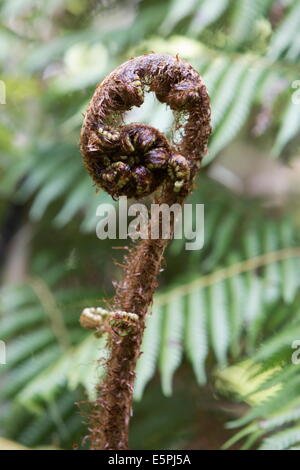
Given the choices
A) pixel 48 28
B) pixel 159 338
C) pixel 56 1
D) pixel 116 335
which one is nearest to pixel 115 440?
pixel 116 335

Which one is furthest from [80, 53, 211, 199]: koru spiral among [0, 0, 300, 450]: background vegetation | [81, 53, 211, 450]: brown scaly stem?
[0, 0, 300, 450]: background vegetation

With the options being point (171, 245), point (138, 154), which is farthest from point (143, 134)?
point (171, 245)

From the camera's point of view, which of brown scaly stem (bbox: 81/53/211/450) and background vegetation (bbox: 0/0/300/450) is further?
background vegetation (bbox: 0/0/300/450)

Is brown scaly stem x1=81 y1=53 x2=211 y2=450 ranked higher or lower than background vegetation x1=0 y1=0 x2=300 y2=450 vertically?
lower

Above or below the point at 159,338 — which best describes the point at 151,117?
above

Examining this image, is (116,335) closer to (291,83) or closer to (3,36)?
(291,83)

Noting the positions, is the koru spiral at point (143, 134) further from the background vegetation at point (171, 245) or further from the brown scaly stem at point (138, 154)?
the background vegetation at point (171, 245)

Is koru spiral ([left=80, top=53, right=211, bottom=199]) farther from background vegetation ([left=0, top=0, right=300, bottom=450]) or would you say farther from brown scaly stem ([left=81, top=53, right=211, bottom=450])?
background vegetation ([left=0, top=0, right=300, bottom=450])
